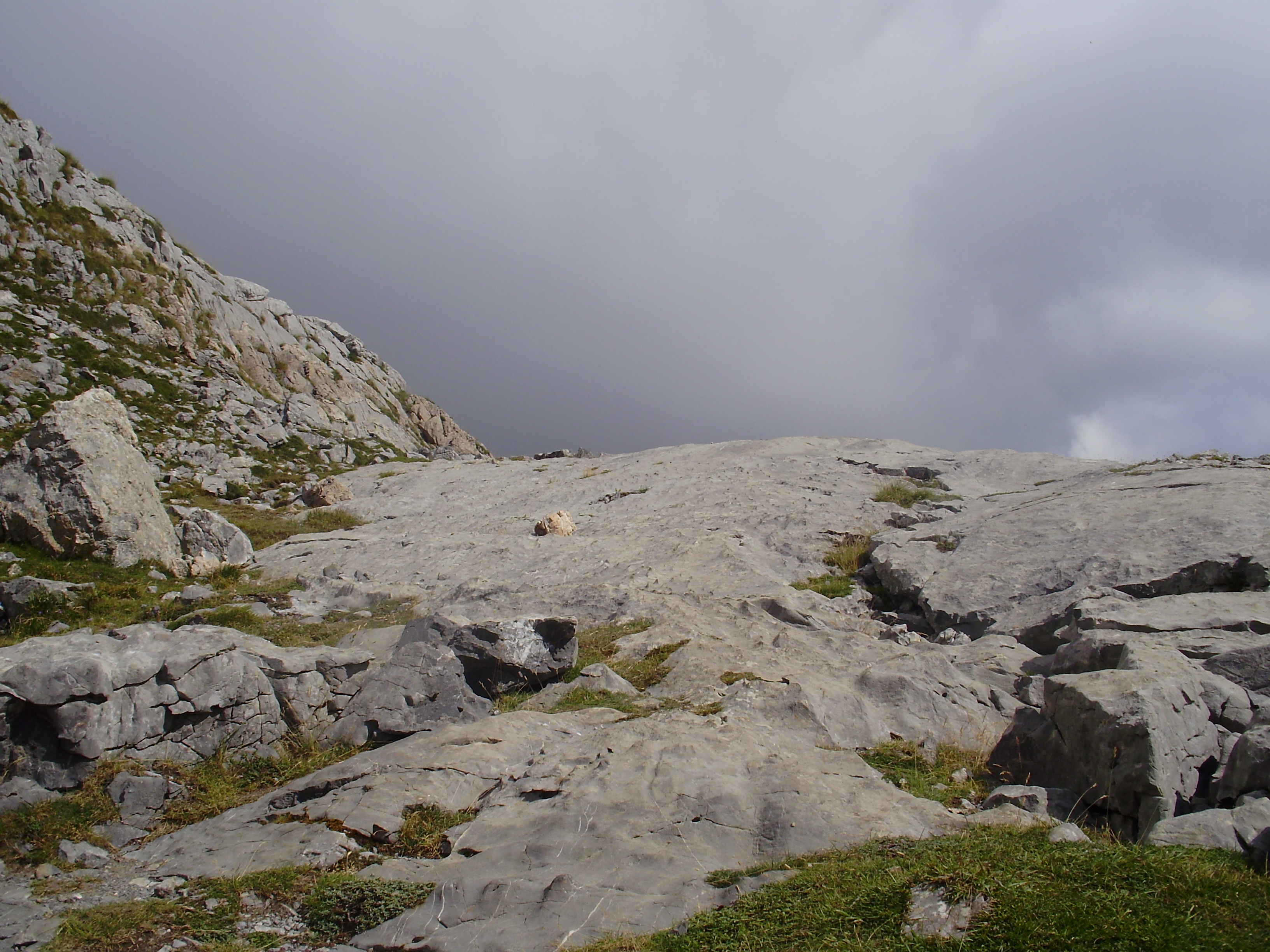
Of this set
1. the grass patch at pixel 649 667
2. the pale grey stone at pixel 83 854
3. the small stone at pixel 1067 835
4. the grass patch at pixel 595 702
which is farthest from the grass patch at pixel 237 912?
the small stone at pixel 1067 835

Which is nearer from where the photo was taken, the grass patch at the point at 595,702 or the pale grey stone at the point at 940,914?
the pale grey stone at the point at 940,914

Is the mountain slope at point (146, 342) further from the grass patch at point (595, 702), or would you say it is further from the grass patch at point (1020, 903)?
the grass patch at point (1020, 903)

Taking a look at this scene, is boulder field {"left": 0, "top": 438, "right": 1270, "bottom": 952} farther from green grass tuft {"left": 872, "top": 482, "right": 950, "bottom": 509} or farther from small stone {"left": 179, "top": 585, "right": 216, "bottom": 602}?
green grass tuft {"left": 872, "top": 482, "right": 950, "bottom": 509}

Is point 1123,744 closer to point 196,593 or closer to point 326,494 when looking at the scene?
point 196,593

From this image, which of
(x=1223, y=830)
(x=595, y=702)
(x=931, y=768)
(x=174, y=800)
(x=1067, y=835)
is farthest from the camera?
(x=595, y=702)

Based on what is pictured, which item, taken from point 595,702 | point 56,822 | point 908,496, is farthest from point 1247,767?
point 908,496

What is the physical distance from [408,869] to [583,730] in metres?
3.33

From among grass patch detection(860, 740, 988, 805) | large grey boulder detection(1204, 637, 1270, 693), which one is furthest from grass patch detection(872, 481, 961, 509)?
grass patch detection(860, 740, 988, 805)

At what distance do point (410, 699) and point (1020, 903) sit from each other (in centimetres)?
858

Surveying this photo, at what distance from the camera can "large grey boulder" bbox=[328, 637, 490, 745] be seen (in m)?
10.2

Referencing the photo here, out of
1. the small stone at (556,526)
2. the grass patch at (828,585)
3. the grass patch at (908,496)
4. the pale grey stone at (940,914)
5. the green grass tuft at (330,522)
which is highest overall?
the grass patch at (908,496)

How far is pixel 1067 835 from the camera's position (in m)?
6.09

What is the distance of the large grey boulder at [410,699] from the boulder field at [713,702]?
2.1 inches

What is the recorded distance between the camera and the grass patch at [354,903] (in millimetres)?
6270
